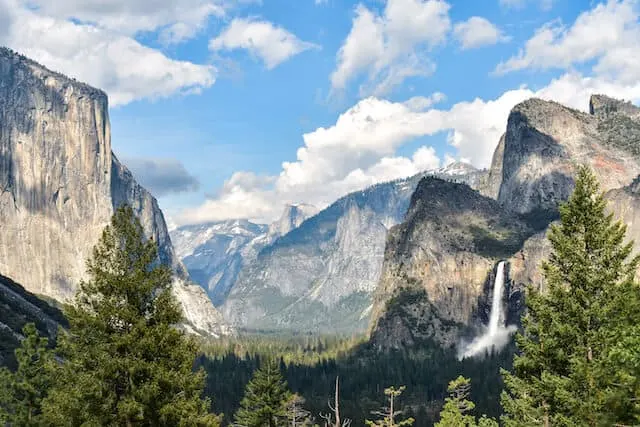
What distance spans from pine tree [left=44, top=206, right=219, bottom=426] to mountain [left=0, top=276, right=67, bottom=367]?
286 ft

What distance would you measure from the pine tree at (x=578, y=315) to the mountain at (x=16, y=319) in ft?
304

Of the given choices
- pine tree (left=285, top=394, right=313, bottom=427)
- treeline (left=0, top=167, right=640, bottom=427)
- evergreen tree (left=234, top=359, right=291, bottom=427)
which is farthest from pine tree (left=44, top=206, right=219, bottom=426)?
evergreen tree (left=234, top=359, right=291, bottom=427)

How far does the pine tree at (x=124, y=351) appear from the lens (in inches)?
931

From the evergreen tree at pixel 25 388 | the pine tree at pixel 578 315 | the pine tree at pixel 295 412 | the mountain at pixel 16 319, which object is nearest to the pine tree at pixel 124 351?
the evergreen tree at pixel 25 388

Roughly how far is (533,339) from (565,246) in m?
6.61

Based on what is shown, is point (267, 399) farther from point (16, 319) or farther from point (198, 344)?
point (16, 319)

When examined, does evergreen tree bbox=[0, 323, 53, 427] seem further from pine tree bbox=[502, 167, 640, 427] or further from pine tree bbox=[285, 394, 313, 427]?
pine tree bbox=[502, 167, 640, 427]

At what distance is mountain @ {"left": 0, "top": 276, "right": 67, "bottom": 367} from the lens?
11629 centimetres

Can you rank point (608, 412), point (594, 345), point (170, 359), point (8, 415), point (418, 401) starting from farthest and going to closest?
point (418, 401), point (8, 415), point (594, 345), point (170, 359), point (608, 412)

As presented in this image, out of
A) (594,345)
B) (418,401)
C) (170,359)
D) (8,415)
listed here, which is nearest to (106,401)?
(170,359)

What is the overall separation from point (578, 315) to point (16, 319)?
153 metres

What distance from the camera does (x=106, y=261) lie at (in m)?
25.8

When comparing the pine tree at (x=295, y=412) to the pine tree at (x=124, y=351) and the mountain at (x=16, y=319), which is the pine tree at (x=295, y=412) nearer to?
the pine tree at (x=124, y=351)

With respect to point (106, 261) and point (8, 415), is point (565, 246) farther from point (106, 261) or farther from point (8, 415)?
point (8, 415)
